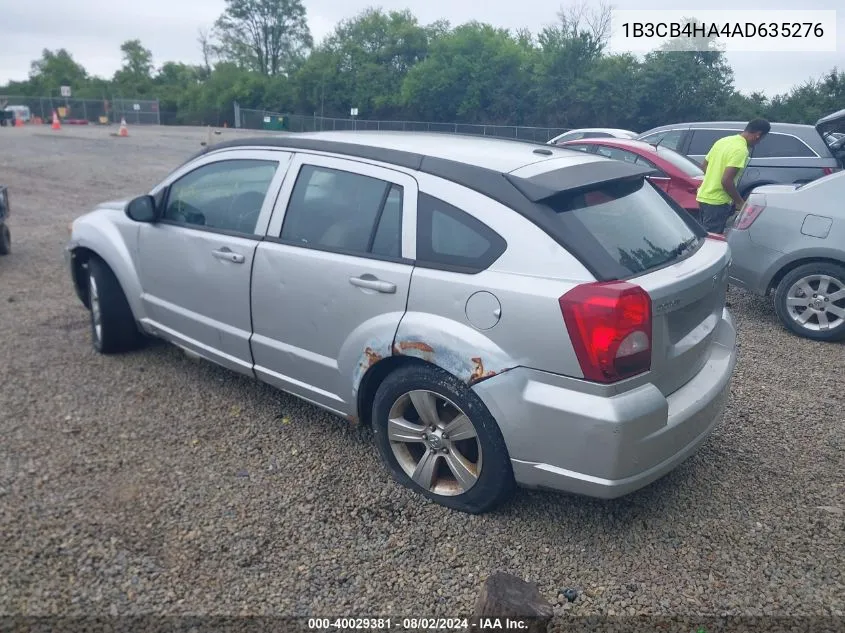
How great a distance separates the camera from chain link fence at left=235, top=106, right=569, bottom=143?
31.3 m

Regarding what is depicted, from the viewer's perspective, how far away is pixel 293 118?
47969 millimetres

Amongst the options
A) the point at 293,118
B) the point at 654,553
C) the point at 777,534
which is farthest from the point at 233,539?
the point at 293,118

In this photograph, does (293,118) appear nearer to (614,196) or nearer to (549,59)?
(549,59)

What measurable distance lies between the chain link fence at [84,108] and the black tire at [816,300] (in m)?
56.9

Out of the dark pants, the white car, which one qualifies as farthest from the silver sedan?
the white car

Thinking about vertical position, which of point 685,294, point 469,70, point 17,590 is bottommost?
point 17,590

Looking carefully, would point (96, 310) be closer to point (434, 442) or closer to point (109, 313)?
point (109, 313)

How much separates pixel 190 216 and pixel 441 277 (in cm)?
206

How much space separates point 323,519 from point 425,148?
1.89 meters

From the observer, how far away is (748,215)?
20.5ft

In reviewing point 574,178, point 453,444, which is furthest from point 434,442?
point 574,178

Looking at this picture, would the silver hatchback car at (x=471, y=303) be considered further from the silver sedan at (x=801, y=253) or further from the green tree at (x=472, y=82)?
the green tree at (x=472, y=82)

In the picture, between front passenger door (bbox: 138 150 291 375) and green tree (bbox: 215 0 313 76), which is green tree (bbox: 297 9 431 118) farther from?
front passenger door (bbox: 138 150 291 375)

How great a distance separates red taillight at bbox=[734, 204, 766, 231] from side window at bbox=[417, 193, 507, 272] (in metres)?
4.09
